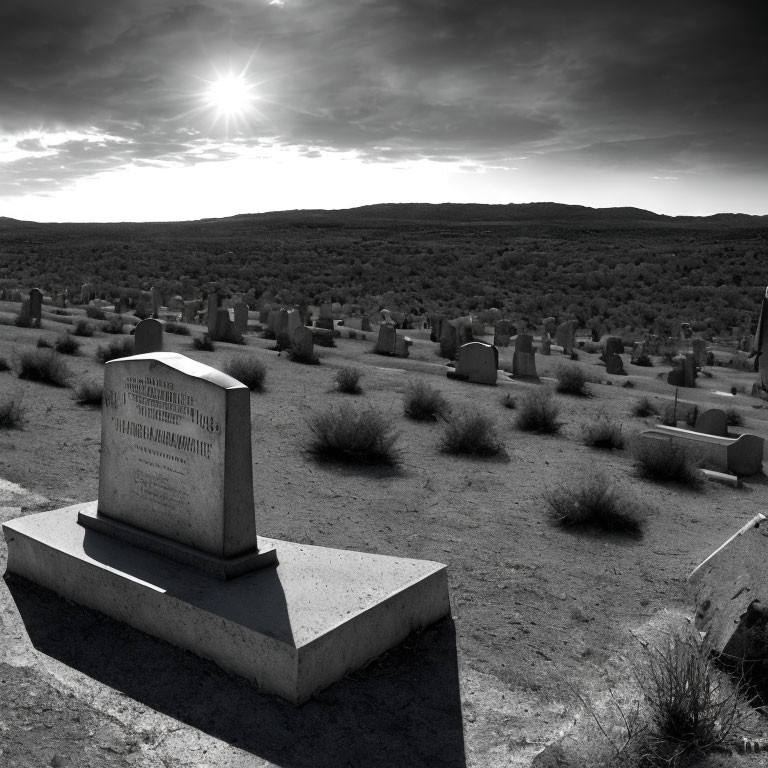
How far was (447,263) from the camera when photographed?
57469 mm

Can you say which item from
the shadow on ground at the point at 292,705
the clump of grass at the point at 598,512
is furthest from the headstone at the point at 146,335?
the shadow on ground at the point at 292,705

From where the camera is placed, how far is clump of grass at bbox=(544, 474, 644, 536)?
283 inches

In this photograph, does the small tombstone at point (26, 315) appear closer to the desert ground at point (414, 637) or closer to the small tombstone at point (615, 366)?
the desert ground at point (414, 637)

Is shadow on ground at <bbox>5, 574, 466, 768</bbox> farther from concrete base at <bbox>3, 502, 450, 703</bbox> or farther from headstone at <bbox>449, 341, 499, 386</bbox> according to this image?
headstone at <bbox>449, 341, 499, 386</bbox>

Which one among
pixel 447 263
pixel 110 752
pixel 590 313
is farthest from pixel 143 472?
pixel 447 263

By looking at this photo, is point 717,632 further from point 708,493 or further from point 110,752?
point 708,493

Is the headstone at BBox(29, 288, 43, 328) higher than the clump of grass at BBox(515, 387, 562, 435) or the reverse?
higher

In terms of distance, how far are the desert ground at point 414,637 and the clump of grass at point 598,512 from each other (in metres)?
0.20

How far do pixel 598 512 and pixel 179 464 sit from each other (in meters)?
3.97

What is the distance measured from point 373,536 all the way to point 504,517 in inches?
54.0

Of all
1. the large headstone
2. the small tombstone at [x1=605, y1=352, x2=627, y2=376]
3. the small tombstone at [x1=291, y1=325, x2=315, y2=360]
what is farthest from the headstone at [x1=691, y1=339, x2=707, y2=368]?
the large headstone

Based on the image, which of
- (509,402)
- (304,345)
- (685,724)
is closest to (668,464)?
(509,402)

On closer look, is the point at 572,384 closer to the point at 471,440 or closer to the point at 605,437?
the point at 605,437

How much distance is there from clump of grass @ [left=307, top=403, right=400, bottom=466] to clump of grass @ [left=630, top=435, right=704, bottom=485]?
9.46 feet
